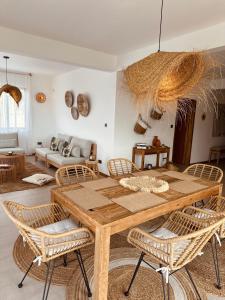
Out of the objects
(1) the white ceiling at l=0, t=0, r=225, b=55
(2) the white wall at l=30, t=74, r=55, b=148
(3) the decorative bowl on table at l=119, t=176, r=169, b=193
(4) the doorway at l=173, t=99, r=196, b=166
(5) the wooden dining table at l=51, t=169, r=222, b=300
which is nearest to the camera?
(5) the wooden dining table at l=51, t=169, r=222, b=300

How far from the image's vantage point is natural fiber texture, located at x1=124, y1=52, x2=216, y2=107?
1497 millimetres

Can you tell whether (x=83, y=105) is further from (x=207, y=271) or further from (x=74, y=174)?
(x=207, y=271)

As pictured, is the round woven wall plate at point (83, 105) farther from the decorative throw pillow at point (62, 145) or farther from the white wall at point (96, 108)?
the decorative throw pillow at point (62, 145)

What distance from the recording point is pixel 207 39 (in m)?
2.86

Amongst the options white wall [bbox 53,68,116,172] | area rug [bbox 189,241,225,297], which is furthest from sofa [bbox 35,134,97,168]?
area rug [bbox 189,241,225,297]

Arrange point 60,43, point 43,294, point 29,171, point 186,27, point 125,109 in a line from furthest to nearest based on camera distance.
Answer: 1. point 29,171
2. point 125,109
3. point 60,43
4. point 186,27
5. point 43,294

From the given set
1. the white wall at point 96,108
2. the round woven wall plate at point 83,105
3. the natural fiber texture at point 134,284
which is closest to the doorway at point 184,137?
the white wall at point 96,108

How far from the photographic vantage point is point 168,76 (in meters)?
1.78

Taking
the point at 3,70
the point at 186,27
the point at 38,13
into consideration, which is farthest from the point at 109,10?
the point at 3,70

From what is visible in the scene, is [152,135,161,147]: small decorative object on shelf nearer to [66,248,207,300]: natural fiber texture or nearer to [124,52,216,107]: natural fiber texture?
[124,52,216,107]: natural fiber texture

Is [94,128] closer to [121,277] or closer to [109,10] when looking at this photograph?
[109,10]

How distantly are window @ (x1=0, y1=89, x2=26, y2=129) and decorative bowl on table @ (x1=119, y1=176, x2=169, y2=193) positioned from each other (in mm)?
5515

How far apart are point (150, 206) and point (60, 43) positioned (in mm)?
3140

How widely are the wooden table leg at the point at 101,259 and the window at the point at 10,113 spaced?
239 inches
